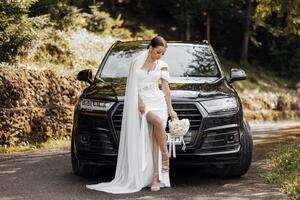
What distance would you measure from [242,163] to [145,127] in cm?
153

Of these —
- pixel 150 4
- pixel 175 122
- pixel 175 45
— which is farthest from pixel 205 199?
pixel 150 4

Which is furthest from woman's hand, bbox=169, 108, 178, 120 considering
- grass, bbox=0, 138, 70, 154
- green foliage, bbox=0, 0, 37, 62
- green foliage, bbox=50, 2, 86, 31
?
green foliage, bbox=50, 2, 86, 31

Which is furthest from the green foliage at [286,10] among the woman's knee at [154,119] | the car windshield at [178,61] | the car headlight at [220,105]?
the woman's knee at [154,119]

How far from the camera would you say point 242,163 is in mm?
8016

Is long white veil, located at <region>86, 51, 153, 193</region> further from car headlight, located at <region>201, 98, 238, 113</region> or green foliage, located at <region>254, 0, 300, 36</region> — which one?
green foliage, located at <region>254, 0, 300, 36</region>

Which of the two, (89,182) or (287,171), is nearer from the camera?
(89,182)

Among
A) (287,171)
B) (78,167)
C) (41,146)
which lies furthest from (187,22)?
(78,167)

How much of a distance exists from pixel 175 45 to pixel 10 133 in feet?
14.1

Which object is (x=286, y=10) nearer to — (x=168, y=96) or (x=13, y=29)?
(x=13, y=29)

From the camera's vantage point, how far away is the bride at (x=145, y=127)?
24.2 ft

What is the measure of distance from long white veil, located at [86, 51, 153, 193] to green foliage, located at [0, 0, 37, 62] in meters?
4.04

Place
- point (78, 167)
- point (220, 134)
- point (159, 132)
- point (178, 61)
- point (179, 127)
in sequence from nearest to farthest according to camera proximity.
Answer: point (179, 127) < point (159, 132) < point (220, 134) < point (78, 167) < point (178, 61)

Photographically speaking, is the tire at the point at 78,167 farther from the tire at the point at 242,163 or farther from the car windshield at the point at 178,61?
the tire at the point at 242,163

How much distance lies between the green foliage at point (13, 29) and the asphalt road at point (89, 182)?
6.75 feet
